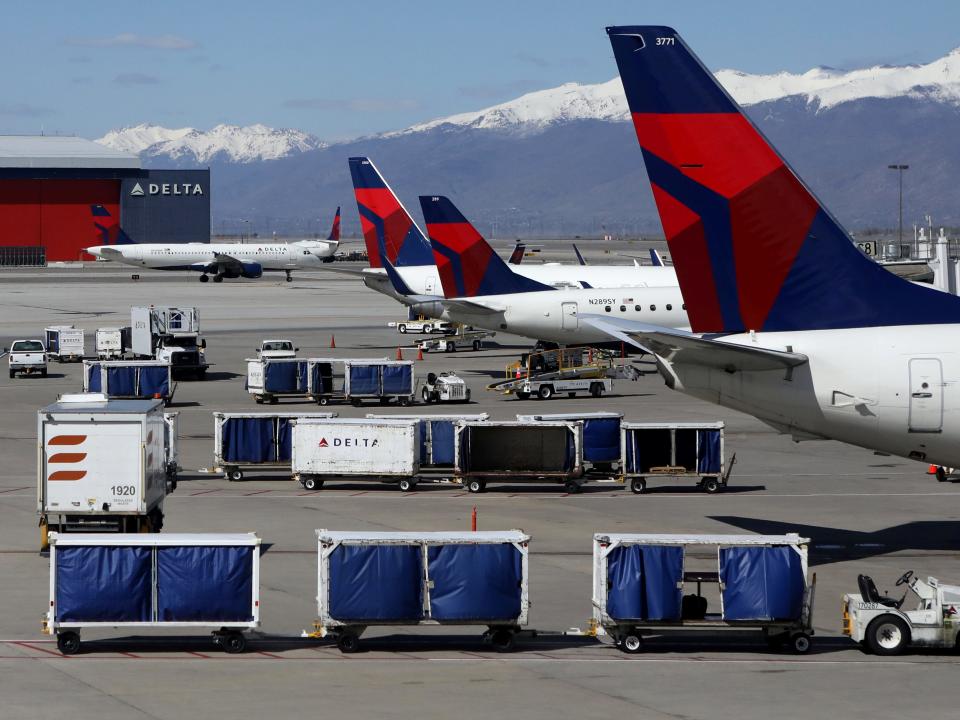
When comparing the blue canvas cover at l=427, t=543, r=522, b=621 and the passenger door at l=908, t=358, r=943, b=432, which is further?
the passenger door at l=908, t=358, r=943, b=432

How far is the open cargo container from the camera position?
41.9m

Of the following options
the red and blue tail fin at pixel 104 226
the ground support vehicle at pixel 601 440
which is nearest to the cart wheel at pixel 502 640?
the ground support vehicle at pixel 601 440

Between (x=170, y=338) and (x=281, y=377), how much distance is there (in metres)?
17.5

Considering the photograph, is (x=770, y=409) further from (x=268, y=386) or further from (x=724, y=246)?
(x=268, y=386)

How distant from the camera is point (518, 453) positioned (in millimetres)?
41156

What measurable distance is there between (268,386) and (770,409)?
3618 cm

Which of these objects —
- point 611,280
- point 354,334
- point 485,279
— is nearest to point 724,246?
point 485,279

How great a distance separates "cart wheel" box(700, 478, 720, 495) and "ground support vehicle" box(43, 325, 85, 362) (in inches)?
1986

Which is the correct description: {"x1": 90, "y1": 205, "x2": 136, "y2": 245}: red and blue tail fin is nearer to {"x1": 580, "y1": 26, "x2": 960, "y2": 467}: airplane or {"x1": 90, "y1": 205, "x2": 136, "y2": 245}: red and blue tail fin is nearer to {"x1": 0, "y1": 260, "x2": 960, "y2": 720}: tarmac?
{"x1": 0, "y1": 260, "x2": 960, "y2": 720}: tarmac

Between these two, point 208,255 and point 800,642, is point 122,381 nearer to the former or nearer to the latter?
point 800,642

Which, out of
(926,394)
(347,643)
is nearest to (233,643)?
(347,643)

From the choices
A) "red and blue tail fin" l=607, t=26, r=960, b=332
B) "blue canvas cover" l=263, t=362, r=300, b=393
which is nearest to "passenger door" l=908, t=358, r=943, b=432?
"red and blue tail fin" l=607, t=26, r=960, b=332

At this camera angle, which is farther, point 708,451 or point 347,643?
point 708,451

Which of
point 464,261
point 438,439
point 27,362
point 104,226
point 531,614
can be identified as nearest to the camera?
point 531,614
